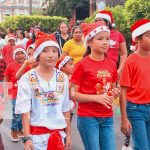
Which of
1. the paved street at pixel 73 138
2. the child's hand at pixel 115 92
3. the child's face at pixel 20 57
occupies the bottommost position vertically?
the paved street at pixel 73 138

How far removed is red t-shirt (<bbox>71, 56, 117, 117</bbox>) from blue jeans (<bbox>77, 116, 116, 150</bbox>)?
2.5 inches

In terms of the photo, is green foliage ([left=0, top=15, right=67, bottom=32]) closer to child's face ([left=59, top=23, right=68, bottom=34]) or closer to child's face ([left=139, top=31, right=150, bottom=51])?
child's face ([left=59, top=23, right=68, bottom=34])

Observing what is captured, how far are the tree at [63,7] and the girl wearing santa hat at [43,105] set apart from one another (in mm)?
36114

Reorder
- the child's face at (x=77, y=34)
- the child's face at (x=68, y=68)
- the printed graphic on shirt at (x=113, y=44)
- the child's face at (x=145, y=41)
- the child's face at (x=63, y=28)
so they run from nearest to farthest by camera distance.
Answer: the child's face at (x=145, y=41), the child's face at (x=68, y=68), the printed graphic on shirt at (x=113, y=44), the child's face at (x=77, y=34), the child's face at (x=63, y=28)

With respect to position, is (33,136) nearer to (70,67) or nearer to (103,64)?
(103,64)

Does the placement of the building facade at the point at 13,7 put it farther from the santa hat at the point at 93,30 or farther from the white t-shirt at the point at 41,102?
the white t-shirt at the point at 41,102

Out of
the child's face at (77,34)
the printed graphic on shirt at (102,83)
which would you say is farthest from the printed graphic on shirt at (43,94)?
the child's face at (77,34)

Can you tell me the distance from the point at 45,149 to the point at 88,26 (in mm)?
1521

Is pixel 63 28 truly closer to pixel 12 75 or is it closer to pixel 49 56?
pixel 12 75

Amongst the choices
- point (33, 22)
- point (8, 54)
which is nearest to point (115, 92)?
point (8, 54)

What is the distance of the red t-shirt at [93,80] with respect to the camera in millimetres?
4488

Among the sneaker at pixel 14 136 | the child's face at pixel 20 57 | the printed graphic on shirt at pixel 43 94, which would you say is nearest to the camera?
the printed graphic on shirt at pixel 43 94

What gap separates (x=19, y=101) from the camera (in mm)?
4070

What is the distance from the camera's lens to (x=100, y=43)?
15.0 feet
